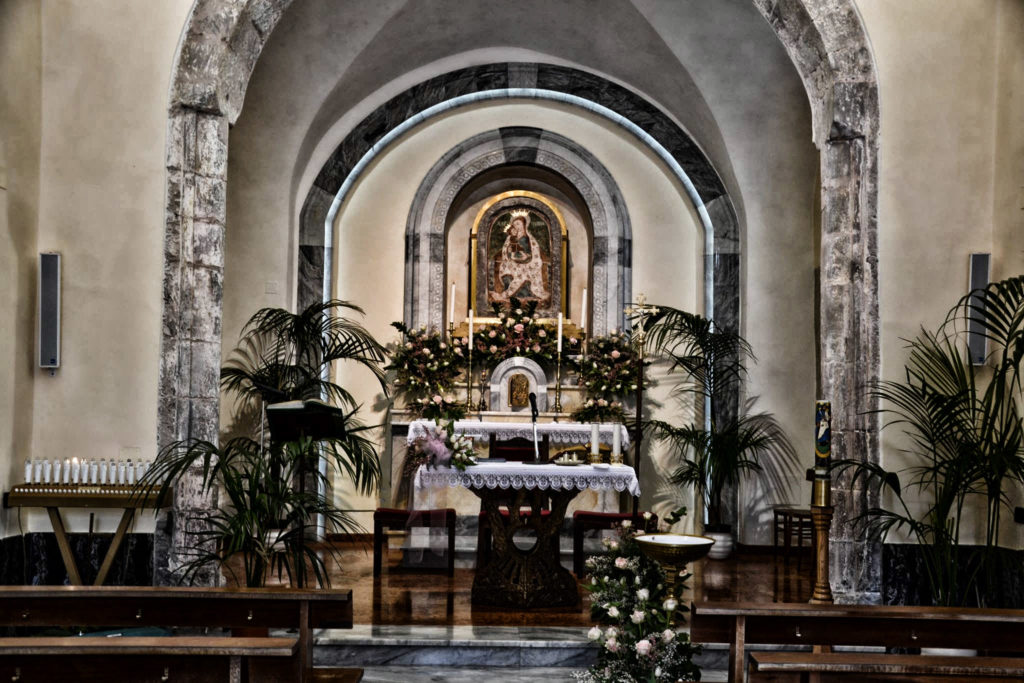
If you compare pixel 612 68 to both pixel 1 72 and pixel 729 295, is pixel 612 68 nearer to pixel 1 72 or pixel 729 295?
pixel 729 295

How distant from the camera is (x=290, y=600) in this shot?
168 inches

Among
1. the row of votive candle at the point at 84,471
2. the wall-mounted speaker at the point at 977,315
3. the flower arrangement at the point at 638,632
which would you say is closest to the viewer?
the flower arrangement at the point at 638,632

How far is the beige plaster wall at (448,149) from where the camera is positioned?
10477 mm

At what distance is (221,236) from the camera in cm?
655

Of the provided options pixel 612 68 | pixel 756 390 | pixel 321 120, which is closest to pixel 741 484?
pixel 756 390

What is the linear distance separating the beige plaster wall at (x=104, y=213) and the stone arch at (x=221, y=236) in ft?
0.38

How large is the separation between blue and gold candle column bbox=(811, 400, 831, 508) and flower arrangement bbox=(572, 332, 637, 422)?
12.3 ft

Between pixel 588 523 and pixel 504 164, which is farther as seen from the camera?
pixel 504 164

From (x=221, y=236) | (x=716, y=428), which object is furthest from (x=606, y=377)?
(x=221, y=236)

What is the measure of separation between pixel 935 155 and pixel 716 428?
4046 millimetres

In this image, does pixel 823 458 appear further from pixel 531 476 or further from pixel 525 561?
pixel 525 561

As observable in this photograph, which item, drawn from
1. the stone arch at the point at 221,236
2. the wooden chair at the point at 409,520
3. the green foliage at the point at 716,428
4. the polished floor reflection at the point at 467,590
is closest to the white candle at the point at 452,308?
the green foliage at the point at 716,428

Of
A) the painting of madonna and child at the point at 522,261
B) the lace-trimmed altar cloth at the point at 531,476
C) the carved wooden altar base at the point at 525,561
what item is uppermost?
the painting of madonna and child at the point at 522,261

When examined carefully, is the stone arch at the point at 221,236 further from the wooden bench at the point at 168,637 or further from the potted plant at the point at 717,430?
the potted plant at the point at 717,430
